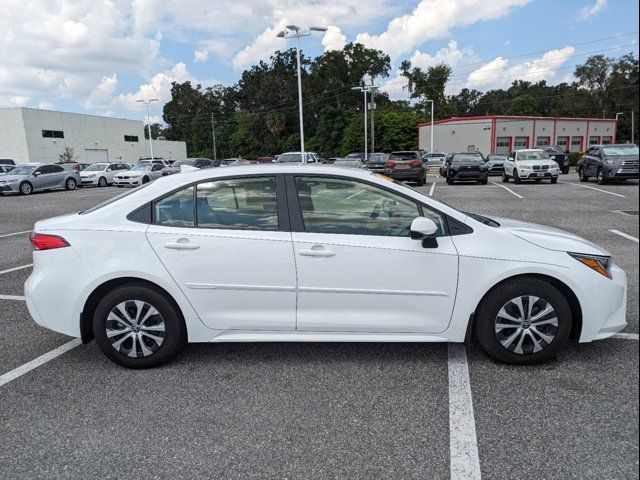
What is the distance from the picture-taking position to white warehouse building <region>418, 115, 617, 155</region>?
53594 mm

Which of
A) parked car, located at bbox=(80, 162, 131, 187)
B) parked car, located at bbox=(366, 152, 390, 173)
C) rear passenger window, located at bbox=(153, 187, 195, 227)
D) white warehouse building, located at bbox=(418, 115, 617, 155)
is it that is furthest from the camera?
white warehouse building, located at bbox=(418, 115, 617, 155)

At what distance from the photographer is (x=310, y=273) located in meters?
3.49

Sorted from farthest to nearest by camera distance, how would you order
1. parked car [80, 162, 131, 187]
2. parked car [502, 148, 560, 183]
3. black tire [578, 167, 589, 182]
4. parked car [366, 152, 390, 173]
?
1. parked car [80, 162, 131, 187]
2. parked car [366, 152, 390, 173]
3. black tire [578, 167, 589, 182]
4. parked car [502, 148, 560, 183]

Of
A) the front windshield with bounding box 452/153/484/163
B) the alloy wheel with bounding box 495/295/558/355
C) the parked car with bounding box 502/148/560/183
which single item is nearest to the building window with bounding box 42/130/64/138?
the front windshield with bounding box 452/153/484/163

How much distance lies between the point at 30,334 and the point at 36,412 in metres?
1.63

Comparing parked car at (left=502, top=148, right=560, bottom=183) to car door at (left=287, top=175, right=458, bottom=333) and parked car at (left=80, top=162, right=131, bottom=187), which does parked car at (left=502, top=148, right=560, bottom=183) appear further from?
parked car at (left=80, top=162, right=131, bottom=187)

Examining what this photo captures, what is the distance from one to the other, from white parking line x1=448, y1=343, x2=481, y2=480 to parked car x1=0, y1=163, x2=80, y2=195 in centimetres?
2397

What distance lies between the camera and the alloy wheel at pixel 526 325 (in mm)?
3469

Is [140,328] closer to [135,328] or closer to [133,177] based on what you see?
[135,328]

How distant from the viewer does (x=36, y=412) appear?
3152 mm

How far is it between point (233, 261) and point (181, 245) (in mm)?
406

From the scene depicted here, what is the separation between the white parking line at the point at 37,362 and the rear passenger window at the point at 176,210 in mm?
1524

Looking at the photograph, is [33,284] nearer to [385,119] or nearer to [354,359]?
[354,359]

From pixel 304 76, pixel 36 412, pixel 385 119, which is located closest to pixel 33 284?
pixel 36 412
